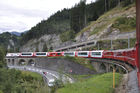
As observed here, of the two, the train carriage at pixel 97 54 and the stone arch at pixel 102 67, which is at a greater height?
the train carriage at pixel 97 54

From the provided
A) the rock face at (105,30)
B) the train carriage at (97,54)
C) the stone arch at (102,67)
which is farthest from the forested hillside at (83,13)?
the stone arch at (102,67)

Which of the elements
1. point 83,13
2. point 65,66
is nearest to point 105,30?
point 65,66

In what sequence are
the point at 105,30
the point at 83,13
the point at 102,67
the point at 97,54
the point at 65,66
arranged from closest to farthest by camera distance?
the point at 97,54, the point at 102,67, the point at 65,66, the point at 105,30, the point at 83,13

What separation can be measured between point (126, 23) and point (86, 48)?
16.5 meters

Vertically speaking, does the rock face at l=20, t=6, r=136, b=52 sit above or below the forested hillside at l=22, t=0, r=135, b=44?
below

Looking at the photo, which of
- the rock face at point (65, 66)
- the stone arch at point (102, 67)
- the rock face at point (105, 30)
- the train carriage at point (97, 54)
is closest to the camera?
the train carriage at point (97, 54)

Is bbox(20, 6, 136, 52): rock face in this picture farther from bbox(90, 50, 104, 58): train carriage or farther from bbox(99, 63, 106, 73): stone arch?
bbox(99, 63, 106, 73): stone arch

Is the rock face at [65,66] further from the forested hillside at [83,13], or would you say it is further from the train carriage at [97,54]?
the forested hillside at [83,13]

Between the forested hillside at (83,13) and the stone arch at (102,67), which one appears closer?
the stone arch at (102,67)

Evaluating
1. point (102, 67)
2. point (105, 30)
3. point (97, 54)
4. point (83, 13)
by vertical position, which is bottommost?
point (102, 67)

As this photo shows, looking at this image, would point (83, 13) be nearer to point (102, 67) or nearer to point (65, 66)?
point (65, 66)

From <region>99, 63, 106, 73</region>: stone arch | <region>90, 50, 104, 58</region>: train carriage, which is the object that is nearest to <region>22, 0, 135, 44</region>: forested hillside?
<region>90, 50, 104, 58</region>: train carriage

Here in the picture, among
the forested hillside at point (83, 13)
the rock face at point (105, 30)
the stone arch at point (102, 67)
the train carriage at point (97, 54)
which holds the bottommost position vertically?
the stone arch at point (102, 67)

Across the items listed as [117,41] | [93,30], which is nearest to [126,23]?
[117,41]
